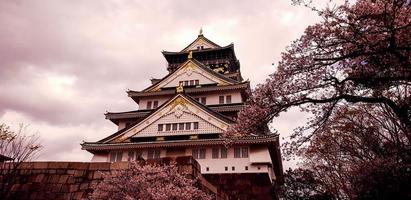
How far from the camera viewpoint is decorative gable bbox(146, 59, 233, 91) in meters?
33.8

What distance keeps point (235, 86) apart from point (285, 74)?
2135 cm

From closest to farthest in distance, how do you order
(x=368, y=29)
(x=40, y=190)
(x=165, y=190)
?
(x=368, y=29) < (x=165, y=190) < (x=40, y=190)

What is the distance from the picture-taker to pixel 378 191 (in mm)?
14836

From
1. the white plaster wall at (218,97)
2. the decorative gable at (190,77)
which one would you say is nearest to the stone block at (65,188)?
the white plaster wall at (218,97)

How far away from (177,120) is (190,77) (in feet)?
28.8

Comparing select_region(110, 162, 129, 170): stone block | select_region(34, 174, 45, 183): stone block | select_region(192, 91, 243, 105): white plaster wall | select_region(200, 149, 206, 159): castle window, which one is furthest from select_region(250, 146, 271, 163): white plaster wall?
select_region(34, 174, 45, 183): stone block

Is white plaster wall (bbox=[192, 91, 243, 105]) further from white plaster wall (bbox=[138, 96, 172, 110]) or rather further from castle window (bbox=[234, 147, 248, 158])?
castle window (bbox=[234, 147, 248, 158])

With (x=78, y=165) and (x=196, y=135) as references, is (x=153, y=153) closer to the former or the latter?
(x=196, y=135)

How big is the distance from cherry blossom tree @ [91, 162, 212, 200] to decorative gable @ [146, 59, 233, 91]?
2313 cm

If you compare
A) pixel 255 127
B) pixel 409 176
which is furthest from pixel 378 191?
pixel 255 127

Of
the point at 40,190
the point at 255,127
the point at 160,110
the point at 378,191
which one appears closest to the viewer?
the point at 255,127

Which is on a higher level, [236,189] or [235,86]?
[235,86]

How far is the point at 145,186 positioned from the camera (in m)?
9.89

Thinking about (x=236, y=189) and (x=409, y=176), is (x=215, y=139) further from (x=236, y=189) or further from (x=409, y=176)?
(x=409, y=176)
